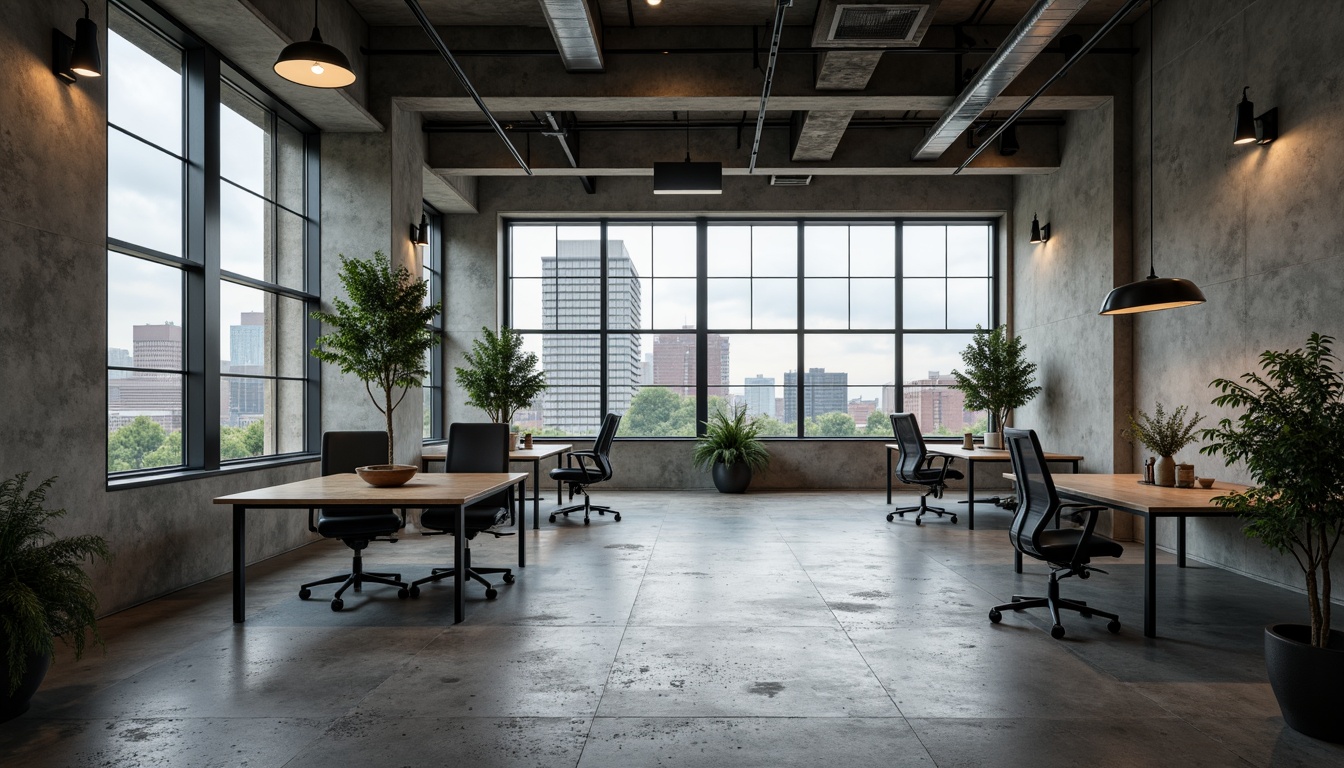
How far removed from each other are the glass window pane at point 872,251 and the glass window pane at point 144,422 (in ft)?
28.3

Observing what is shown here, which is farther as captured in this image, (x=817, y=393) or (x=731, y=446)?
(x=817, y=393)

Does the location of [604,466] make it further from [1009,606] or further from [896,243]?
[896,243]

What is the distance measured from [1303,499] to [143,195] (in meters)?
6.43

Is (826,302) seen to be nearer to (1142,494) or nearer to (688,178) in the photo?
(688,178)

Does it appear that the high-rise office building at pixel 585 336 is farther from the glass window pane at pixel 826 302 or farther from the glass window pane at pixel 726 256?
the glass window pane at pixel 826 302

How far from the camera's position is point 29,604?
2816 millimetres

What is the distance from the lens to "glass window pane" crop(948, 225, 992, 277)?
11078mm

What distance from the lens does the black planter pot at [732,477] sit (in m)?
10.4

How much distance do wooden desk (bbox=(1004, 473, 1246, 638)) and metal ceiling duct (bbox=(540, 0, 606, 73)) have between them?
4547mm

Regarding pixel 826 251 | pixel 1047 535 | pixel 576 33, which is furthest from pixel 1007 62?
pixel 826 251

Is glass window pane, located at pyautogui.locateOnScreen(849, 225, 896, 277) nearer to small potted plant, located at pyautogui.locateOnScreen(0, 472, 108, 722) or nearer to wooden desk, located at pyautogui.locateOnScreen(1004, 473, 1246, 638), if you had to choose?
wooden desk, located at pyautogui.locateOnScreen(1004, 473, 1246, 638)

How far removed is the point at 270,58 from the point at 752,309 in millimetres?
6955

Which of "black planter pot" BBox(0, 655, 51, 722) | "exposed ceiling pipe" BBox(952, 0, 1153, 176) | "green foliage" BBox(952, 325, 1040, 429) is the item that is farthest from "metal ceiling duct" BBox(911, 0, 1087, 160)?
"black planter pot" BBox(0, 655, 51, 722)

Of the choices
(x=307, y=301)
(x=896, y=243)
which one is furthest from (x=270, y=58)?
(x=896, y=243)
